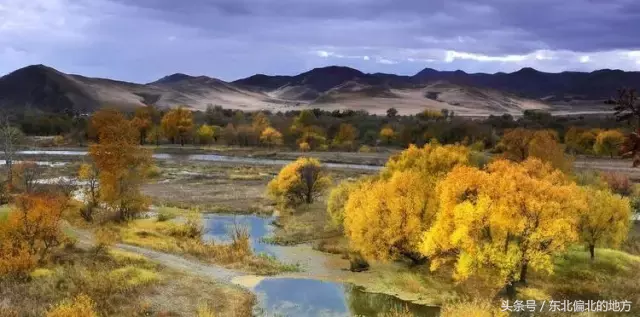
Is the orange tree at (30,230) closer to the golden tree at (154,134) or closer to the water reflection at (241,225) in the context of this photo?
the water reflection at (241,225)

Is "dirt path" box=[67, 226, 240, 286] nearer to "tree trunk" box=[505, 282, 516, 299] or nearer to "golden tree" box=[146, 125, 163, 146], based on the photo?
"tree trunk" box=[505, 282, 516, 299]

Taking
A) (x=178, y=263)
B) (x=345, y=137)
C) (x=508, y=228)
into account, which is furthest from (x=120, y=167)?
(x=345, y=137)

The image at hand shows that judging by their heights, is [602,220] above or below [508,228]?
below

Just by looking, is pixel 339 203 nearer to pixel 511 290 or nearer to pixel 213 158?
pixel 511 290

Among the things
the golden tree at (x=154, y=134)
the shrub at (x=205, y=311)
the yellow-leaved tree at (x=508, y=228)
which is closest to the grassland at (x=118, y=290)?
the shrub at (x=205, y=311)

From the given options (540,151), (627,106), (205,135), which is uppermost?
(627,106)

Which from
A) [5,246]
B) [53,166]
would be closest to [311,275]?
[5,246]

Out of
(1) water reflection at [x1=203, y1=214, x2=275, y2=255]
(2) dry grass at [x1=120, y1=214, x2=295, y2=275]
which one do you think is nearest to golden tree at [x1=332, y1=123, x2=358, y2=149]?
(1) water reflection at [x1=203, y1=214, x2=275, y2=255]
